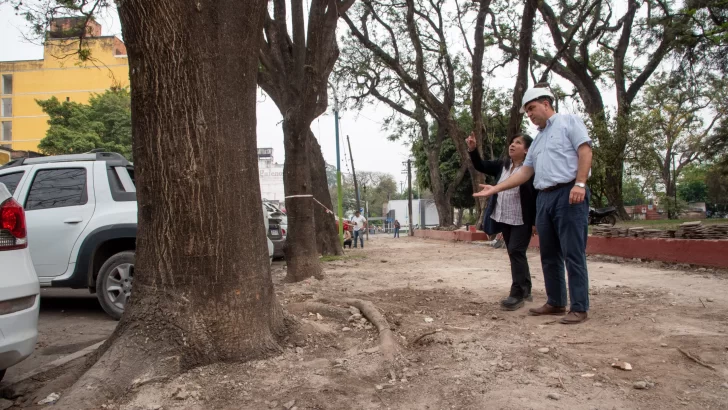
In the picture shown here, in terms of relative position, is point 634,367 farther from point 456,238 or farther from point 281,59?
point 456,238

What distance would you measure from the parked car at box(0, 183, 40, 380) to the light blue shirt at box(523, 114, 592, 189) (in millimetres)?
3518

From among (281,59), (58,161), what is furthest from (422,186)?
(58,161)

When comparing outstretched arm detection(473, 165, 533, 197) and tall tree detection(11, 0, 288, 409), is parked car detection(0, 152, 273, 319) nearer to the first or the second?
tall tree detection(11, 0, 288, 409)

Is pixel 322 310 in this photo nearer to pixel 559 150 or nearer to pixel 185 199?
pixel 185 199

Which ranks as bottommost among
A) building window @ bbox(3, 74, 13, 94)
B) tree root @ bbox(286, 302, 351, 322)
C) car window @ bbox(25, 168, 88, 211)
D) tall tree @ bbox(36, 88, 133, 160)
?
tree root @ bbox(286, 302, 351, 322)

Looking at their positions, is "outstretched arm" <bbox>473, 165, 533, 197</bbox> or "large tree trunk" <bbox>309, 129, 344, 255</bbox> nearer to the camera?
"outstretched arm" <bbox>473, 165, 533, 197</bbox>

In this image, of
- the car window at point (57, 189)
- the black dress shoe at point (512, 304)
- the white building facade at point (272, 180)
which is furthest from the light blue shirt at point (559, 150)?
the white building facade at point (272, 180)

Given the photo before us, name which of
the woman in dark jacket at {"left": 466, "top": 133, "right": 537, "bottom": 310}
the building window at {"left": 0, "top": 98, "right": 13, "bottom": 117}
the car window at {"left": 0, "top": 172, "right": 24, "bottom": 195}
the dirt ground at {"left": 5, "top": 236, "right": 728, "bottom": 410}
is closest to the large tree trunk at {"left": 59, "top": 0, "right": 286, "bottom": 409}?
the dirt ground at {"left": 5, "top": 236, "right": 728, "bottom": 410}

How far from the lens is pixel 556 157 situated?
3.96 meters

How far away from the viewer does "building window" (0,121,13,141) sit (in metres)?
52.6

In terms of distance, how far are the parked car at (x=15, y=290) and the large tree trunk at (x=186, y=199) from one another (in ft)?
1.34

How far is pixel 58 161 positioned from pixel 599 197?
20.3m

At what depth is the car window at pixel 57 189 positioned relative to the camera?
5607 millimetres

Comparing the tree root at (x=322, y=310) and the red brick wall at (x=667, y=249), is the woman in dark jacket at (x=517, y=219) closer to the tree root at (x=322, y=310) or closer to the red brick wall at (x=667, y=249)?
the tree root at (x=322, y=310)
